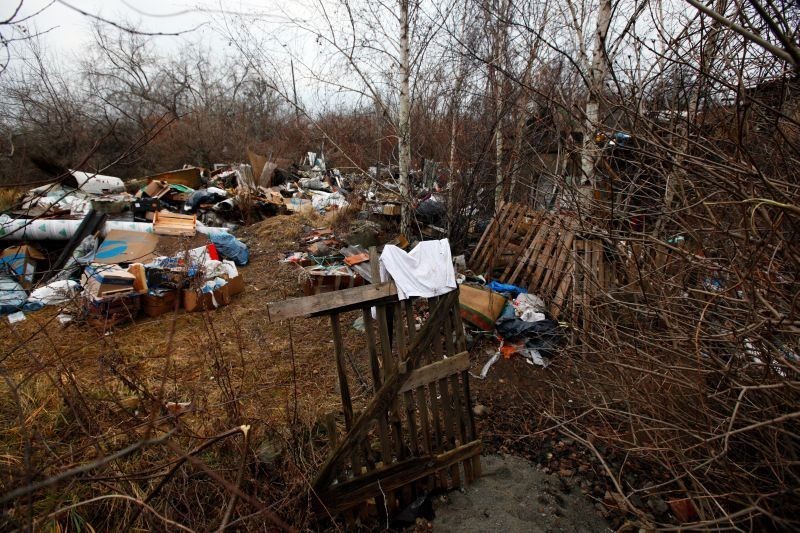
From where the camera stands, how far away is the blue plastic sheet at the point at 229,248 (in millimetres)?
7062

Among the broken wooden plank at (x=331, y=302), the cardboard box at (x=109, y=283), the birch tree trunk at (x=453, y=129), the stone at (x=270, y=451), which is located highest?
the birch tree trunk at (x=453, y=129)

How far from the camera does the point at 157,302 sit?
5211mm

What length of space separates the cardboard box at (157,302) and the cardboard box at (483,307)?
3.86 m

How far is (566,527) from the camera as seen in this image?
2479mm

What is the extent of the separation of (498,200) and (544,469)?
4.85 meters

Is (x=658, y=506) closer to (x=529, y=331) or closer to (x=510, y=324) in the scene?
(x=529, y=331)

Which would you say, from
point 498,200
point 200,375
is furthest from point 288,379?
point 498,200

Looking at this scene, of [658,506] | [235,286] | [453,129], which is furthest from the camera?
[453,129]

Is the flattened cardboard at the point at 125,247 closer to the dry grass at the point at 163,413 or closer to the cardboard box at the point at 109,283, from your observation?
the cardboard box at the point at 109,283

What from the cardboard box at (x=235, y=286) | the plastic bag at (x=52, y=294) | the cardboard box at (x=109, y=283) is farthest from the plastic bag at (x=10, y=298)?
the cardboard box at (x=235, y=286)

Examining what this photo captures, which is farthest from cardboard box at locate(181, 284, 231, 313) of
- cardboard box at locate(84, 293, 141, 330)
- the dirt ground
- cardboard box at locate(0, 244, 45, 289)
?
the dirt ground

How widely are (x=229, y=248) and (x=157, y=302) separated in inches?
80.0

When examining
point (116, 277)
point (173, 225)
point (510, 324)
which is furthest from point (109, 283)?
point (510, 324)

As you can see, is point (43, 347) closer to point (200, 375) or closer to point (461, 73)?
point (200, 375)
